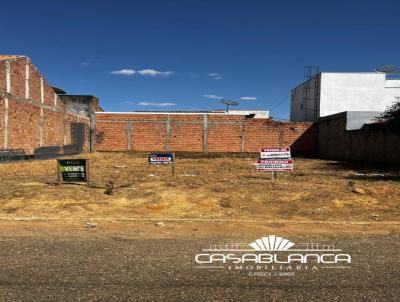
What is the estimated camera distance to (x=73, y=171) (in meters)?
11.3

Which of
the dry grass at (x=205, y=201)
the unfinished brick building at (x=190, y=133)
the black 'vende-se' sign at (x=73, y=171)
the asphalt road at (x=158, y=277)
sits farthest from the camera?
the unfinished brick building at (x=190, y=133)

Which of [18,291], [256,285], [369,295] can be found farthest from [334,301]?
[18,291]

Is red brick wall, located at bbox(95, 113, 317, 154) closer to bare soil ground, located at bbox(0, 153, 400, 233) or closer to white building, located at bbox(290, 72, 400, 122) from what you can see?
white building, located at bbox(290, 72, 400, 122)

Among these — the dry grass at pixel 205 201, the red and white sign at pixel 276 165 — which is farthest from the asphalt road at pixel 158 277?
the red and white sign at pixel 276 165

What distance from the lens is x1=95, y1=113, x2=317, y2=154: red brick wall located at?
3472 cm

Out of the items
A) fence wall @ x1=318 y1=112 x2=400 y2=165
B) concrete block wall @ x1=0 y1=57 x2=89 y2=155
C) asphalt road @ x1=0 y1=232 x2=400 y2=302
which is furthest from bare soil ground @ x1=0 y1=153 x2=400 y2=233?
fence wall @ x1=318 y1=112 x2=400 y2=165

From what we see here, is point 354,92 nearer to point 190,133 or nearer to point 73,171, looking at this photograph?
point 190,133

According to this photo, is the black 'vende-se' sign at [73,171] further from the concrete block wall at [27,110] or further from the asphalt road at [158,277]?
the concrete block wall at [27,110]

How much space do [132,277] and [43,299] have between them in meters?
1.04

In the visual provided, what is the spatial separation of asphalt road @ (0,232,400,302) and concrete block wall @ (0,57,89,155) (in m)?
14.8

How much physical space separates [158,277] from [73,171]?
7596mm

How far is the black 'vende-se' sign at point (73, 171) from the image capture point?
A: 11289mm

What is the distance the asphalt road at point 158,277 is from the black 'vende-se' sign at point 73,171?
5.34 metres

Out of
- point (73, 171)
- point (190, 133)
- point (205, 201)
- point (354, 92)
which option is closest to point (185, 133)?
point (190, 133)
